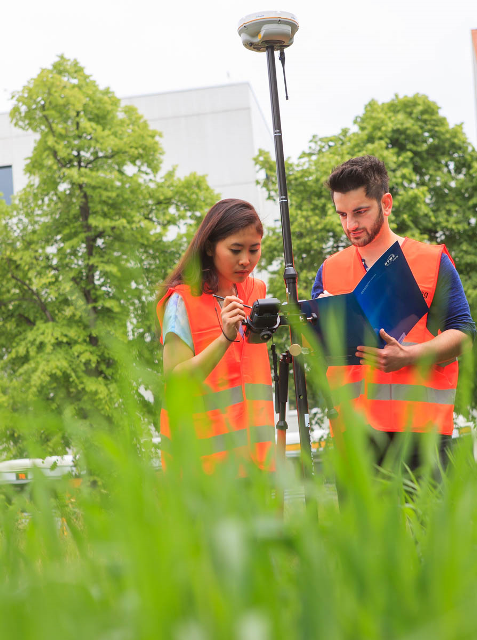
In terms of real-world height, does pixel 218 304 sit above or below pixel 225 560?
above

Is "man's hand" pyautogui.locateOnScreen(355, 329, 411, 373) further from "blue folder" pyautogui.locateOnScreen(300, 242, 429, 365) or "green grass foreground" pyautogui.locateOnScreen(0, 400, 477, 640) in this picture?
"green grass foreground" pyautogui.locateOnScreen(0, 400, 477, 640)

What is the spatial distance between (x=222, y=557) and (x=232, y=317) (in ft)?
6.01

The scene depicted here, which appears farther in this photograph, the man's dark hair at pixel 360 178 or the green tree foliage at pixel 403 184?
the green tree foliage at pixel 403 184

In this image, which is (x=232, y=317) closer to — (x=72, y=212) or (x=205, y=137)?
(x=72, y=212)

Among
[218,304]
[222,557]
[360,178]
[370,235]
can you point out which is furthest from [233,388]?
[222,557]

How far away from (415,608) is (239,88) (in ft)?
98.2

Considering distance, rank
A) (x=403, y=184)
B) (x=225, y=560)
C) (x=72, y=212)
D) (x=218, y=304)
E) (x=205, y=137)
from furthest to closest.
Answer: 1. (x=205, y=137)
2. (x=403, y=184)
3. (x=72, y=212)
4. (x=218, y=304)
5. (x=225, y=560)

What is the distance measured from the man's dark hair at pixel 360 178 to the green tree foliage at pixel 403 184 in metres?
15.0

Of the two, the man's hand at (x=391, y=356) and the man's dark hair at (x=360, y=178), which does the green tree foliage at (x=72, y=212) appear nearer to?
the man's dark hair at (x=360, y=178)

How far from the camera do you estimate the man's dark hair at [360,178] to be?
8.45 feet

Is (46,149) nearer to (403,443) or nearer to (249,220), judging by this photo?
(249,220)

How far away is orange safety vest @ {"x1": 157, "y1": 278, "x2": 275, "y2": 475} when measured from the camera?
60 centimetres

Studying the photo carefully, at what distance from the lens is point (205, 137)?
28703 mm

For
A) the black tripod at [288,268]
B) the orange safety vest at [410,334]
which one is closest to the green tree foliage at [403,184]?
the black tripod at [288,268]
